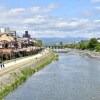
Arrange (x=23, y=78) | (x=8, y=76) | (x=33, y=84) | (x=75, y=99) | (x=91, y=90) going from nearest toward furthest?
(x=75, y=99), (x=91, y=90), (x=8, y=76), (x=33, y=84), (x=23, y=78)

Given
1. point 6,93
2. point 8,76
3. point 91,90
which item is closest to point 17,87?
point 8,76

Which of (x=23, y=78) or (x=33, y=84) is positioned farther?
(x=23, y=78)

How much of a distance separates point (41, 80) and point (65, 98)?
19.3 m

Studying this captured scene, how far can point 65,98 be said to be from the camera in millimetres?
45312

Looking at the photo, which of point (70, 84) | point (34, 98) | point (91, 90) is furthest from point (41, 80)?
point (34, 98)

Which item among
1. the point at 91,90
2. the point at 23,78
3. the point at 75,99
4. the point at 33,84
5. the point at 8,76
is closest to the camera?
the point at 75,99

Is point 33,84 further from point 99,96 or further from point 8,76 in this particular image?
point 99,96

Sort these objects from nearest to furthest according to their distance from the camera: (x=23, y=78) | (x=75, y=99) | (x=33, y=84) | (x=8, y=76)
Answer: (x=75, y=99) < (x=8, y=76) < (x=33, y=84) < (x=23, y=78)

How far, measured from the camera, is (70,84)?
2304 inches

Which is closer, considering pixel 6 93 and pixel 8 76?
pixel 6 93

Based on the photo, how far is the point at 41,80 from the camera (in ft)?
211

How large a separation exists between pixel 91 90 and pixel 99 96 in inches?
203

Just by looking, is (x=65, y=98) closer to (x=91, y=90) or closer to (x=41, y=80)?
(x=91, y=90)

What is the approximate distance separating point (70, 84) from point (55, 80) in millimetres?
6110
